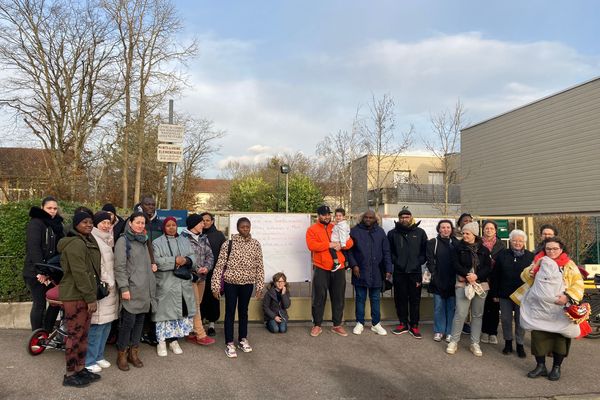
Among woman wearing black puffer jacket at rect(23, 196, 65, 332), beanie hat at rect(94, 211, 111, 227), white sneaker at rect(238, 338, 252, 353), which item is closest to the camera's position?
beanie hat at rect(94, 211, 111, 227)

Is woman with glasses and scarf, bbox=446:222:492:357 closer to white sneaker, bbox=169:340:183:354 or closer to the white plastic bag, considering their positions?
the white plastic bag

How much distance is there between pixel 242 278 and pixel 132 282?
1.35 metres

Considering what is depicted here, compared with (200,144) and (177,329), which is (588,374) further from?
(200,144)

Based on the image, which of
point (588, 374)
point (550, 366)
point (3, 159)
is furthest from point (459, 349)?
point (3, 159)

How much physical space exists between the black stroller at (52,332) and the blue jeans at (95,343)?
418 mm

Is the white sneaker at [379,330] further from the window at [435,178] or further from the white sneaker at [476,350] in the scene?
the window at [435,178]

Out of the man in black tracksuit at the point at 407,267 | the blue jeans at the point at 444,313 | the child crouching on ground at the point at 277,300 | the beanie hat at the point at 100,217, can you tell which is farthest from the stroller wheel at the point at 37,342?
the blue jeans at the point at 444,313

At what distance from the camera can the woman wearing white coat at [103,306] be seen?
16.6 feet

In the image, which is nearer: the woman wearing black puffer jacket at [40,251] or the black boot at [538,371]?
the black boot at [538,371]

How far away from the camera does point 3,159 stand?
27.2 m

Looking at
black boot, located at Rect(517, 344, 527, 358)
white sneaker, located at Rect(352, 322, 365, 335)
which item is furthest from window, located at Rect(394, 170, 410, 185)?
black boot, located at Rect(517, 344, 527, 358)

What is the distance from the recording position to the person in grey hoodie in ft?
16.8

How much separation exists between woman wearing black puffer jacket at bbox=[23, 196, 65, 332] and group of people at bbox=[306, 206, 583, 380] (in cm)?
349

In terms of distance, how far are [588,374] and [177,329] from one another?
17.0 ft
